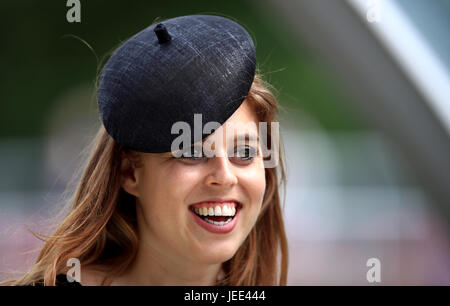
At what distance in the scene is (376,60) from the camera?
4.26 feet

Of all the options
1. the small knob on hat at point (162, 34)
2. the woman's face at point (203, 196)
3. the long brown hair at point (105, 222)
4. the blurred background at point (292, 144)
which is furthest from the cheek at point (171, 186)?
the blurred background at point (292, 144)

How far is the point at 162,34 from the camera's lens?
1.30 metres

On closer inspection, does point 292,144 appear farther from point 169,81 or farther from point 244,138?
point 169,81

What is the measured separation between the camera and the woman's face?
137 centimetres

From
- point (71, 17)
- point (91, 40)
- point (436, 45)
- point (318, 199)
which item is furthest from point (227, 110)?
point (91, 40)

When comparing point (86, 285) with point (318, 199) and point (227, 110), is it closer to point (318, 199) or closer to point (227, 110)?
point (227, 110)

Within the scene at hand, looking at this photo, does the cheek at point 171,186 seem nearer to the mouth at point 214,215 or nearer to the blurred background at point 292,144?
the mouth at point 214,215

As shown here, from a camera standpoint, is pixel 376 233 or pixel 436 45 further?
pixel 376 233

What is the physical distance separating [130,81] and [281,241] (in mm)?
847

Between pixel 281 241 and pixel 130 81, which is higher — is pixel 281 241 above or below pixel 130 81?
below

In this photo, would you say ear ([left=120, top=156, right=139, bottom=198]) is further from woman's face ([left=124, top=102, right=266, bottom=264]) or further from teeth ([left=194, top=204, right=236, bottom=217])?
teeth ([left=194, top=204, right=236, bottom=217])

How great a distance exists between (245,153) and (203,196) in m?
0.17

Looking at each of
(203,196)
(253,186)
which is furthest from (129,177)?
(253,186)

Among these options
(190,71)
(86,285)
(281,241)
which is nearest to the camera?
(190,71)
